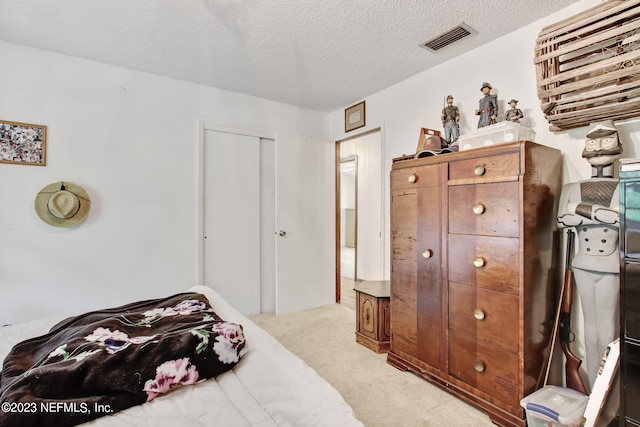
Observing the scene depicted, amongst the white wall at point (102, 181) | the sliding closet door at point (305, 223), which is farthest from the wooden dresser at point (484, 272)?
the white wall at point (102, 181)

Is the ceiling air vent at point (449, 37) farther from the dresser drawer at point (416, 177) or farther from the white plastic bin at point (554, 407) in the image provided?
the white plastic bin at point (554, 407)

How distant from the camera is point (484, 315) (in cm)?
176

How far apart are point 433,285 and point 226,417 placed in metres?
1.62

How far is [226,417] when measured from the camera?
0.79 metres

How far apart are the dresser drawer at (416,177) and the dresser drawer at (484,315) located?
0.70m

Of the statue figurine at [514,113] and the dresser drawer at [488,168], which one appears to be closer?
the dresser drawer at [488,168]

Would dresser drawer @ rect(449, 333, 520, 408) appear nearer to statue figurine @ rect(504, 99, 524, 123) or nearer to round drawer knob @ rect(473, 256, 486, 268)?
round drawer knob @ rect(473, 256, 486, 268)

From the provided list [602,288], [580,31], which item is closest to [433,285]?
[602,288]

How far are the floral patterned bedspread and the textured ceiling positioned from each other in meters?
1.87

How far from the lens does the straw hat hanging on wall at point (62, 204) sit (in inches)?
93.4

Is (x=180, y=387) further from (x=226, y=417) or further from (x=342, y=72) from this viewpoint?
(x=342, y=72)

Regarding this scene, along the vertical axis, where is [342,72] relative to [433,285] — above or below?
above

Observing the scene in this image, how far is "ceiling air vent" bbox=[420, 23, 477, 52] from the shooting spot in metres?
2.09

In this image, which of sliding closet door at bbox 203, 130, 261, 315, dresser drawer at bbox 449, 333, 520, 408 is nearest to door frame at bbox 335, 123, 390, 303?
sliding closet door at bbox 203, 130, 261, 315
